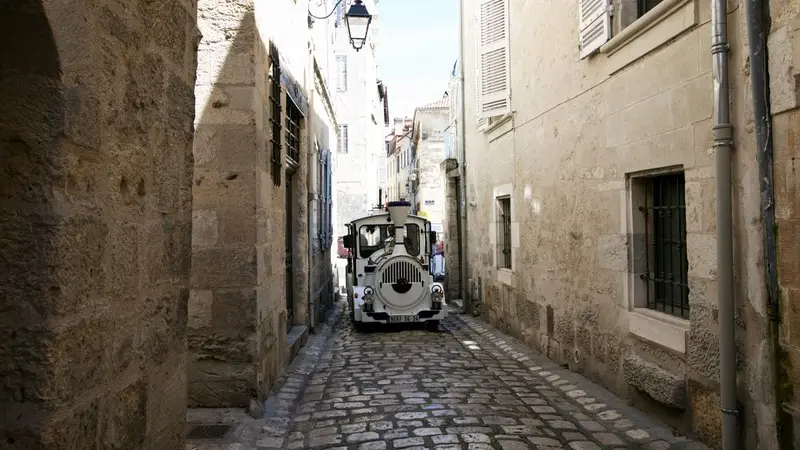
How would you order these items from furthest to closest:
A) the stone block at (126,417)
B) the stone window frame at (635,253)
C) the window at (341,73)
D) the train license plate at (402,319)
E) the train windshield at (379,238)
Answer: the window at (341,73) < the train windshield at (379,238) < the train license plate at (402,319) < the stone window frame at (635,253) < the stone block at (126,417)

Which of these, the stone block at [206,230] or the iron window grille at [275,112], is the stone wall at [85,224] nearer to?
the stone block at [206,230]

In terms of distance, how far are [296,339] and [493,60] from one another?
5.09m

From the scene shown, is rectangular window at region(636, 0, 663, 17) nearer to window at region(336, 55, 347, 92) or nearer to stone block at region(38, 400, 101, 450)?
stone block at region(38, 400, 101, 450)

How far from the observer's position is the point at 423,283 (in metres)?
10.5

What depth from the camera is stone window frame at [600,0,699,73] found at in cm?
460

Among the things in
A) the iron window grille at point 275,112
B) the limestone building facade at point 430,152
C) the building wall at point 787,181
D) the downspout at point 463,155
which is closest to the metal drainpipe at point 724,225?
the building wall at point 787,181

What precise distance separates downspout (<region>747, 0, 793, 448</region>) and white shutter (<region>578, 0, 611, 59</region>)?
85.2 inches

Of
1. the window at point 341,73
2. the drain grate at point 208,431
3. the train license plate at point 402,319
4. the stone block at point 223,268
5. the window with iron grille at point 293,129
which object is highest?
the window at point 341,73

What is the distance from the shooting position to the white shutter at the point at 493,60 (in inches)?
377

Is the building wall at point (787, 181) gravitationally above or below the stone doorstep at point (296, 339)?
above

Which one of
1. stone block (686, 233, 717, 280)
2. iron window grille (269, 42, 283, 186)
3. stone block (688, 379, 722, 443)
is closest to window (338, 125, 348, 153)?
iron window grille (269, 42, 283, 186)

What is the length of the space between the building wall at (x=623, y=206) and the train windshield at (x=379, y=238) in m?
2.11

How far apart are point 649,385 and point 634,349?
472mm

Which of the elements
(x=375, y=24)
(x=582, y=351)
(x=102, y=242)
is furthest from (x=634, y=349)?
(x=375, y=24)
